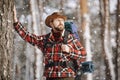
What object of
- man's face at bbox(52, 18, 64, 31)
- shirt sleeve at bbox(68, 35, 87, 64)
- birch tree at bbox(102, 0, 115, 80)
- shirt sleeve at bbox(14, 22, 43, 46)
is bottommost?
birch tree at bbox(102, 0, 115, 80)

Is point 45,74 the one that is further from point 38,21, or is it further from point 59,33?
point 38,21

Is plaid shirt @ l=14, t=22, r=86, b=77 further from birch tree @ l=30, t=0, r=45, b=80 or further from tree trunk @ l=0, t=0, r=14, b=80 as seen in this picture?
birch tree @ l=30, t=0, r=45, b=80

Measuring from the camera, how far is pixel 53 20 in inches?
193

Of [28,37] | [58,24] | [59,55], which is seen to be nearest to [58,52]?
[59,55]

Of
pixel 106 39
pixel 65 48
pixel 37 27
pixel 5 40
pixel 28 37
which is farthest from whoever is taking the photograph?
pixel 37 27

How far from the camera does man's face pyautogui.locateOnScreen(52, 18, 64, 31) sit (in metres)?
4.75

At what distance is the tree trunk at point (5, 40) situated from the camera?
3.97 m

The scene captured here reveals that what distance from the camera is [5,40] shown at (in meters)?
4.03

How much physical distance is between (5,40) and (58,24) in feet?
3.13

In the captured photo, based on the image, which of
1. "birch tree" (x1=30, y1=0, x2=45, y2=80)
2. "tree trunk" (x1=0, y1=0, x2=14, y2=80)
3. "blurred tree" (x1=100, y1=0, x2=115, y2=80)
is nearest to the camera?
"tree trunk" (x1=0, y1=0, x2=14, y2=80)

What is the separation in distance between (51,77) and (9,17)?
97 cm

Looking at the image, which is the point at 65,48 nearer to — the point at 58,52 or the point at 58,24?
the point at 58,52

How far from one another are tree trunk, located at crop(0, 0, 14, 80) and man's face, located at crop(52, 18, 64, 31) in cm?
80

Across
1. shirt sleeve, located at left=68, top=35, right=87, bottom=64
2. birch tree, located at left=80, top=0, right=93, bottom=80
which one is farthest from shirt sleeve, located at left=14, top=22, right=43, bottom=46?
birch tree, located at left=80, top=0, right=93, bottom=80
